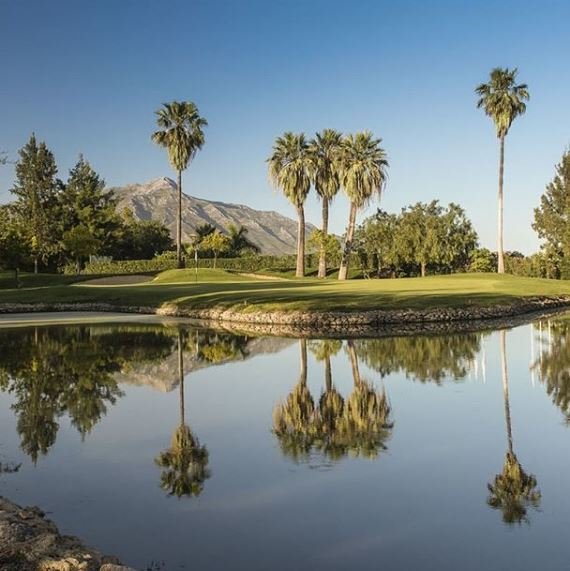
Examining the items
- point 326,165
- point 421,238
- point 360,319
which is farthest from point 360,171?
point 360,319

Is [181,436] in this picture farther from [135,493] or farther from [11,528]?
[11,528]

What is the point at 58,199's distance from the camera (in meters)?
90.3

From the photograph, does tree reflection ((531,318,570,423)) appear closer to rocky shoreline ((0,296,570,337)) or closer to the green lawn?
rocky shoreline ((0,296,570,337))

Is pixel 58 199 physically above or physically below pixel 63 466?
above

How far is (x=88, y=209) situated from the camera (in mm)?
88000

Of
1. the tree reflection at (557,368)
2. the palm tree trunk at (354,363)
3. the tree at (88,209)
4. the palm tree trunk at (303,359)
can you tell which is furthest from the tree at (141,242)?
the tree reflection at (557,368)

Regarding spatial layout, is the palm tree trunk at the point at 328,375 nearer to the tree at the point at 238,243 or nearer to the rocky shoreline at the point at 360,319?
the rocky shoreline at the point at 360,319

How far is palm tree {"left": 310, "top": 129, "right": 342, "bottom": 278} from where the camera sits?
67.4 m

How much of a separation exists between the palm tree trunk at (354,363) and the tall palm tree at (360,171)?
40944 mm

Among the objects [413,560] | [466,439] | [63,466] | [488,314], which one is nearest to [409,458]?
[466,439]

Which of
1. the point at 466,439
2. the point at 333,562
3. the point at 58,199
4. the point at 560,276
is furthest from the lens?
the point at 58,199

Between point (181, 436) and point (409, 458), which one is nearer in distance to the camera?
point (409, 458)

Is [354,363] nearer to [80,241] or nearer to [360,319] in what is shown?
[360,319]

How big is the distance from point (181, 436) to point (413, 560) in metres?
5.76
